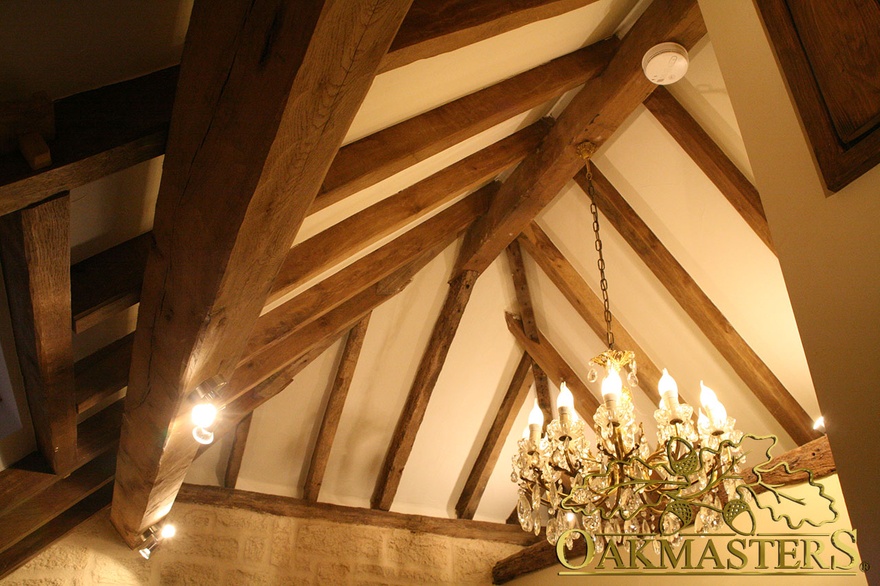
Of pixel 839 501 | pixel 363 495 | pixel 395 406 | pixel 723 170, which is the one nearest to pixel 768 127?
pixel 723 170

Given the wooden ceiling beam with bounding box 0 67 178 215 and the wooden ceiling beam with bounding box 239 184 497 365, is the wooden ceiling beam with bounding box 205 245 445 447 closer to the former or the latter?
the wooden ceiling beam with bounding box 239 184 497 365

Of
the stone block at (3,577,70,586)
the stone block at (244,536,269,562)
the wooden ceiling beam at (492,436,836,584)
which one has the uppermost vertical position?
the wooden ceiling beam at (492,436,836,584)

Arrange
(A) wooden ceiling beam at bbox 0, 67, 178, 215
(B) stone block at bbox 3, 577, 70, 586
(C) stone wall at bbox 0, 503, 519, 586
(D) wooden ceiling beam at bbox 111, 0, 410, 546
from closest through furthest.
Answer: (D) wooden ceiling beam at bbox 111, 0, 410, 546 < (A) wooden ceiling beam at bbox 0, 67, 178, 215 < (B) stone block at bbox 3, 577, 70, 586 < (C) stone wall at bbox 0, 503, 519, 586

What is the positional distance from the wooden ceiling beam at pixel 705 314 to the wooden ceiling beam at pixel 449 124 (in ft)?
2.64

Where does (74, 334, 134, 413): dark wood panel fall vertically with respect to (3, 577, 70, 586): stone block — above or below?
above

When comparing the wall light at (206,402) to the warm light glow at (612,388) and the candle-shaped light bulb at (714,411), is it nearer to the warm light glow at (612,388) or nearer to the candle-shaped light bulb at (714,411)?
the warm light glow at (612,388)

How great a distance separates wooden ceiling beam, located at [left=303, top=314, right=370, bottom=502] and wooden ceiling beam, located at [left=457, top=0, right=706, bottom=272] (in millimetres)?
870

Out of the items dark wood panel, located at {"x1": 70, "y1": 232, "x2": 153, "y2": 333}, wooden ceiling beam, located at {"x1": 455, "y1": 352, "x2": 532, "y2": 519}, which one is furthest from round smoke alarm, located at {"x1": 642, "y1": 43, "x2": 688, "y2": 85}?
wooden ceiling beam, located at {"x1": 455, "y1": 352, "x2": 532, "y2": 519}

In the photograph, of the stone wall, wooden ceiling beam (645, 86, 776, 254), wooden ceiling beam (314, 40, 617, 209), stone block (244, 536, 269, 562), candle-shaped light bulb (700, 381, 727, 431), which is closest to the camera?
wooden ceiling beam (314, 40, 617, 209)

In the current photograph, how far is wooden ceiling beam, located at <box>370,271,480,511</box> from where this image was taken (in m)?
4.13

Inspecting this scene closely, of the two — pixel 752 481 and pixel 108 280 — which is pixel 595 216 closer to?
pixel 752 481

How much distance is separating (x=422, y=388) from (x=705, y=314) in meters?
1.95

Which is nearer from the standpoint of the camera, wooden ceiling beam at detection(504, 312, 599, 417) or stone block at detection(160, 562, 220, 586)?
stone block at detection(160, 562, 220, 586)

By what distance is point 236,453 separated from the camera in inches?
162
